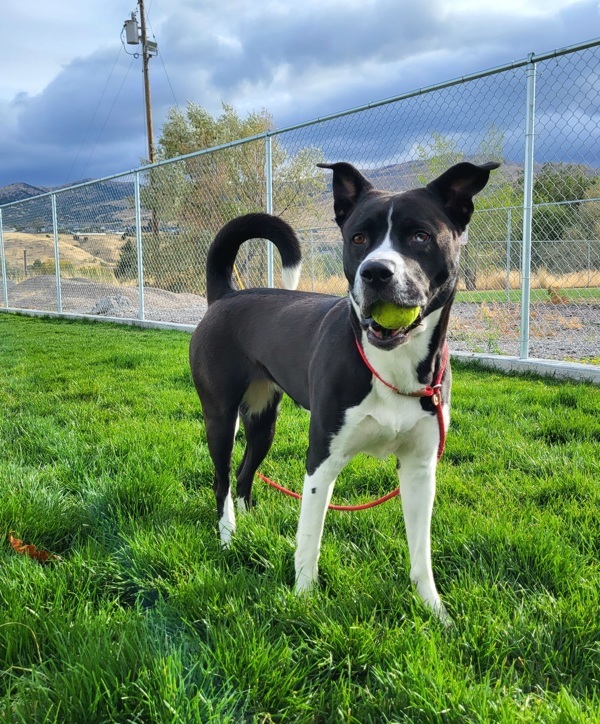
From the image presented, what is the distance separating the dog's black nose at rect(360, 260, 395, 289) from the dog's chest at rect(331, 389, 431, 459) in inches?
15.0

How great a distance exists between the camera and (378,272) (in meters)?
1.67

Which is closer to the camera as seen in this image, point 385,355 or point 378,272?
point 378,272

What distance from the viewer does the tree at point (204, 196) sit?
25.4ft

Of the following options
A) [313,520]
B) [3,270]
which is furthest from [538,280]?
[3,270]

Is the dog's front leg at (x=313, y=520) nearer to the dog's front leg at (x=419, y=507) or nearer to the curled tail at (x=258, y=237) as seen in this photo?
the dog's front leg at (x=419, y=507)

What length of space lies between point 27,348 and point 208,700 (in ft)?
23.6

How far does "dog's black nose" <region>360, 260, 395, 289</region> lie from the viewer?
5.49 feet

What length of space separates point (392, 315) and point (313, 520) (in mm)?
727

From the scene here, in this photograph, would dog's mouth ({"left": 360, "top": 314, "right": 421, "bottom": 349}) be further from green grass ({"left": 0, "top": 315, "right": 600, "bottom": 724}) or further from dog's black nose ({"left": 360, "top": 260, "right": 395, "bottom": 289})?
green grass ({"left": 0, "top": 315, "right": 600, "bottom": 724})

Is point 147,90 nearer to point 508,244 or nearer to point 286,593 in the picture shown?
point 508,244

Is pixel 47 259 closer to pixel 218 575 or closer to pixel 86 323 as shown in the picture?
pixel 86 323

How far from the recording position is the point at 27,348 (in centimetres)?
762

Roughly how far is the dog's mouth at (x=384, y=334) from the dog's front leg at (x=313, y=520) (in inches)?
17.4

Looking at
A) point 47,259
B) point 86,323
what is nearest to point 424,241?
point 86,323
